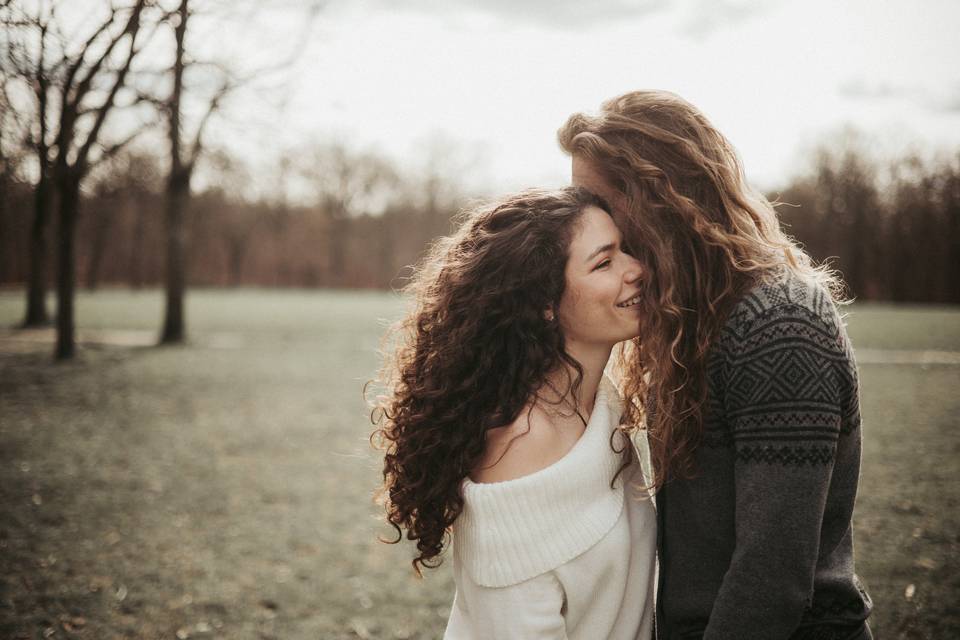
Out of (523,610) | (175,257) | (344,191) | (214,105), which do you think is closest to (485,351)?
(523,610)

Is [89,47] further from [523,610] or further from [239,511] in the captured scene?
[239,511]

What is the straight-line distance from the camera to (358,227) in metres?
66.4

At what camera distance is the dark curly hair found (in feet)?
7.15

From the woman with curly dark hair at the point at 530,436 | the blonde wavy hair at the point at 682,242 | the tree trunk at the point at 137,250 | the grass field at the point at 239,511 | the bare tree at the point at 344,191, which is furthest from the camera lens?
the bare tree at the point at 344,191

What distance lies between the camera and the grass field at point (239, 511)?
4352 mm

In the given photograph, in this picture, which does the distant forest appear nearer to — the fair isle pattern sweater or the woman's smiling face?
the woman's smiling face

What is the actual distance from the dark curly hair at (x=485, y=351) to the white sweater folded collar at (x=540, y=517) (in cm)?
16

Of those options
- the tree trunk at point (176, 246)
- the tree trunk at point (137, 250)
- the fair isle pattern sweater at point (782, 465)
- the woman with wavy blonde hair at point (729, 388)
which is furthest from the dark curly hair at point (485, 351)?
the tree trunk at point (137, 250)

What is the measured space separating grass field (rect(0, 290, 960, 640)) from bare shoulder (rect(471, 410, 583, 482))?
1.56m

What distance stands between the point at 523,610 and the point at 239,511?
5.02m

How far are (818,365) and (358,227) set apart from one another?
219 ft

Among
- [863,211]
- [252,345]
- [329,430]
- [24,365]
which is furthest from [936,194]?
[24,365]

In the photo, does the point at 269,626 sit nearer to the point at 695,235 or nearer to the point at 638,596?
the point at 638,596

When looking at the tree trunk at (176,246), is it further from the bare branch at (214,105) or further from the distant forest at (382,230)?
the distant forest at (382,230)
